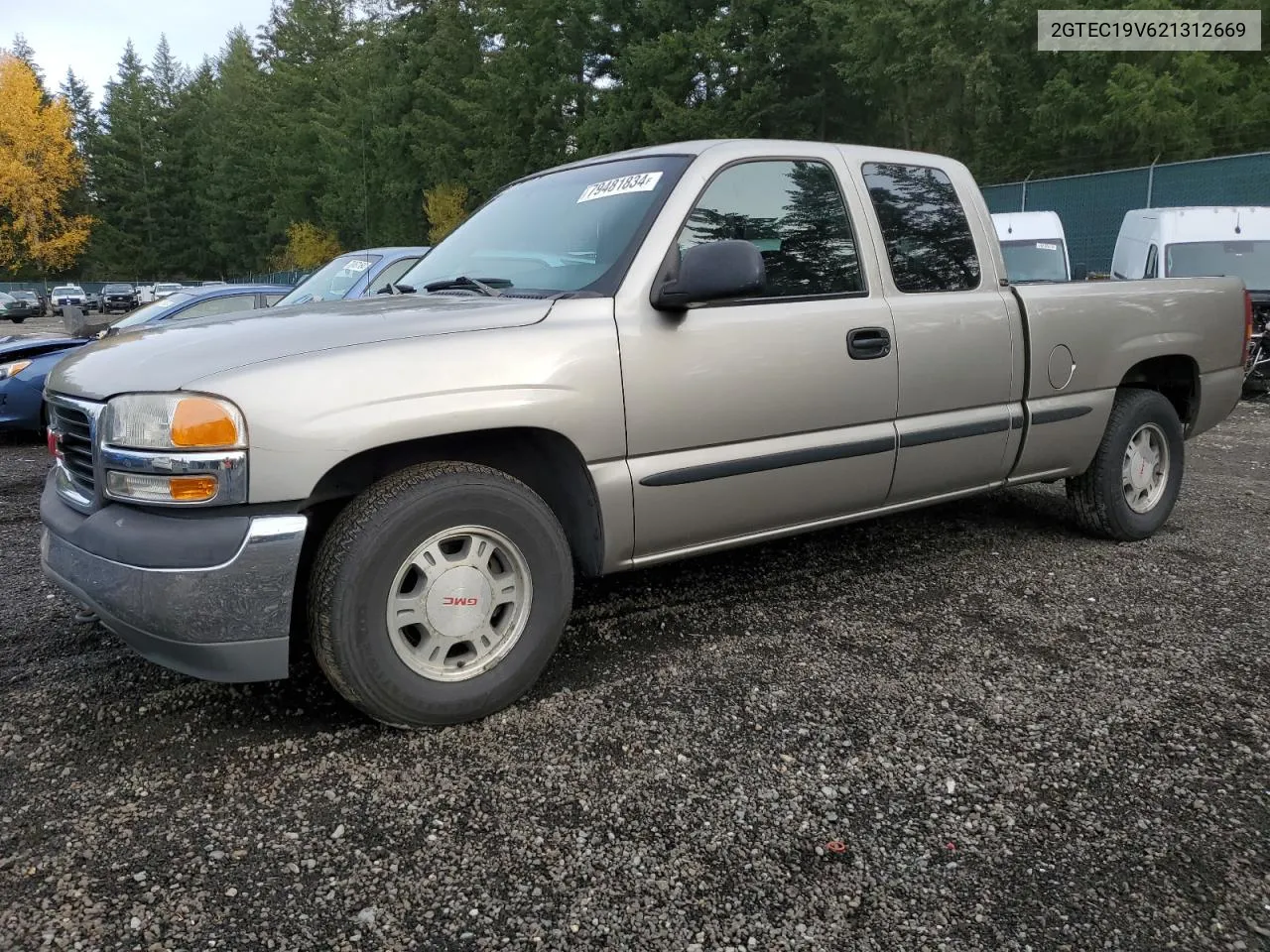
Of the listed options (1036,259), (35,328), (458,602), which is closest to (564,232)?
(458,602)

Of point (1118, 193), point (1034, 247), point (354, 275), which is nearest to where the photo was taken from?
point (354, 275)

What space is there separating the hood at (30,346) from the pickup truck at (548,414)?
6047 mm

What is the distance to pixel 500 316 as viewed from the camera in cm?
291

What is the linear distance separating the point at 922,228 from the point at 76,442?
3.24 meters

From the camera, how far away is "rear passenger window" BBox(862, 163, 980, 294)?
3.91 m

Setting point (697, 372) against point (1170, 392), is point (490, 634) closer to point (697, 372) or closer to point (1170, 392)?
point (697, 372)

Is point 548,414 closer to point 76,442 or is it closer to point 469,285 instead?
point 469,285

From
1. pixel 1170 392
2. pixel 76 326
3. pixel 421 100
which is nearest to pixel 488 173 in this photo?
pixel 421 100

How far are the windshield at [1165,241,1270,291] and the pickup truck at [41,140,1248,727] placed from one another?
9.00 m

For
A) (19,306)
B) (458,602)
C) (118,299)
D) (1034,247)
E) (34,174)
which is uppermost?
(34,174)

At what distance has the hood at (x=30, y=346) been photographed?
26.9 ft

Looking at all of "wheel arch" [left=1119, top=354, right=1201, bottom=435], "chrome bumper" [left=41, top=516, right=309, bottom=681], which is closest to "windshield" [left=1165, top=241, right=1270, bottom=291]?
"wheel arch" [left=1119, top=354, right=1201, bottom=435]

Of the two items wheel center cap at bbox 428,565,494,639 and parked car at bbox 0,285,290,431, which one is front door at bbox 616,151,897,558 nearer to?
wheel center cap at bbox 428,565,494,639

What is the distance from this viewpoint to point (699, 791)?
8.29 feet
